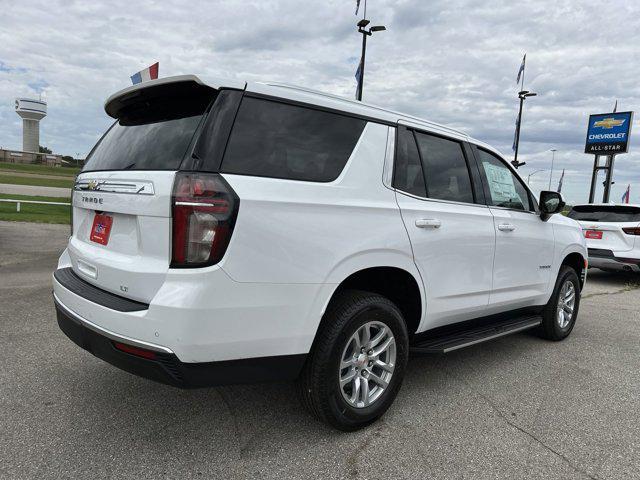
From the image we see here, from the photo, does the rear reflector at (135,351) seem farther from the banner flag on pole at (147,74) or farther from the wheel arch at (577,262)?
the banner flag on pole at (147,74)

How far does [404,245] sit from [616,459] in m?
1.68

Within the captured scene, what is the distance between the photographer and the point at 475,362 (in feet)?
14.2

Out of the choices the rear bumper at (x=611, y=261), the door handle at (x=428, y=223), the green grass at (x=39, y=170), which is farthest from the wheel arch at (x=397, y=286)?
the green grass at (x=39, y=170)

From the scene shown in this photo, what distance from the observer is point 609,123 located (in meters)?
27.3

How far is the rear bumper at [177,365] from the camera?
2.28 meters

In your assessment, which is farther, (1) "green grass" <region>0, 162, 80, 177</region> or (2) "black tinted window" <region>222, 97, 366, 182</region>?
(1) "green grass" <region>0, 162, 80, 177</region>

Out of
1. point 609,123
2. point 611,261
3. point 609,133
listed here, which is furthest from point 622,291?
point 609,123

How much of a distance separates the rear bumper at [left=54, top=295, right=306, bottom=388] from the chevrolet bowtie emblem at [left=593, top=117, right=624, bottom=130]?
99.0 ft

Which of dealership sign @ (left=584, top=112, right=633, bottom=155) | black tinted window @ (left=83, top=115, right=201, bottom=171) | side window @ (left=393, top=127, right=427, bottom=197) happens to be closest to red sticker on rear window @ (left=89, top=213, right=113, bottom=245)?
black tinted window @ (left=83, top=115, right=201, bottom=171)

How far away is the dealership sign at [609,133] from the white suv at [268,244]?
Answer: 28.0 metres

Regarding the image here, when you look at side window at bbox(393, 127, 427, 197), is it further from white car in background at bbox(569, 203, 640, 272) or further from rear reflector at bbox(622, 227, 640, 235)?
rear reflector at bbox(622, 227, 640, 235)

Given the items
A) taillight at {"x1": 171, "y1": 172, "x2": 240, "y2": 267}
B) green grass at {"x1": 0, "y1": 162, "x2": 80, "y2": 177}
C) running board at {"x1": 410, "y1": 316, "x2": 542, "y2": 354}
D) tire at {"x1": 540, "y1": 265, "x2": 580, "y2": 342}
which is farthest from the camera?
green grass at {"x1": 0, "y1": 162, "x2": 80, "y2": 177}

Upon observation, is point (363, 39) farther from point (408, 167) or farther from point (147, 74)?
point (408, 167)

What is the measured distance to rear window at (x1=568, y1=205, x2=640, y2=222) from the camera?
29.2ft
